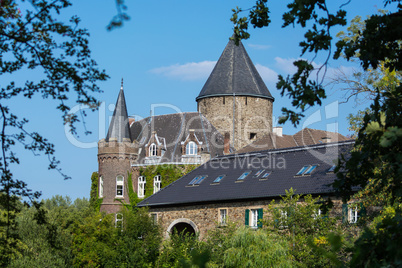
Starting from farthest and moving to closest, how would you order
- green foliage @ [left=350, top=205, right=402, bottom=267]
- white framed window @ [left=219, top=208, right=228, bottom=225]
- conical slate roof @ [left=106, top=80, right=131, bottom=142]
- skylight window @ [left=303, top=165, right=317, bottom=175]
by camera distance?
1. conical slate roof @ [left=106, top=80, right=131, bottom=142]
2. white framed window @ [left=219, top=208, right=228, bottom=225]
3. skylight window @ [left=303, top=165, right=317, bottom=175]
4. green foliage @ [left=350, top=205, right=402, bottom=267]

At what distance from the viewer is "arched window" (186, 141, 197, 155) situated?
46.1m

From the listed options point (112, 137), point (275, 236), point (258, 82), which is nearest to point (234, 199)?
point (275, 236)

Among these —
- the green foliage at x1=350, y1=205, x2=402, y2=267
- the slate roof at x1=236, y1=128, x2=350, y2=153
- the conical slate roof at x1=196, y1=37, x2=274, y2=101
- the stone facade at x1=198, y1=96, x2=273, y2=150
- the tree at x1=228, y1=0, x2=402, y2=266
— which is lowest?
the green foliage at x1=350, y1=205, x2=402, y2=267

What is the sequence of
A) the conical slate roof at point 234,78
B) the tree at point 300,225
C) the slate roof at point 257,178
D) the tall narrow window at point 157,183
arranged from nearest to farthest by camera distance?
the tree at point 300,225 → the slate roof at point 257,178 → the tall narrow window at point 157,183 → the conical slate roof at point 234,78

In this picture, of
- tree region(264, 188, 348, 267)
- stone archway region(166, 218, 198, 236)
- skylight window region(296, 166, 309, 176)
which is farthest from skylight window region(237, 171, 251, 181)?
tree region(264, 188, 348, 267)

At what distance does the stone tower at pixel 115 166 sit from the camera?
47156 millimetres

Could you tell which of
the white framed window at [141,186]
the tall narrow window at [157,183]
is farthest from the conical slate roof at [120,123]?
the tall narrow window at [157,183]

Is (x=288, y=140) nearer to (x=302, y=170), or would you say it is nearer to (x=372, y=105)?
(x=302, y=170)

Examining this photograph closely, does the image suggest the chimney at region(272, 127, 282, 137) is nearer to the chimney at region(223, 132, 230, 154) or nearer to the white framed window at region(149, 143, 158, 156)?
the chimney at region(223, 132, 230, 154)

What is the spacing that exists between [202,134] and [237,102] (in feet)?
17.0

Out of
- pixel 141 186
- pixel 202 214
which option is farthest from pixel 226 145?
pixel 202 214

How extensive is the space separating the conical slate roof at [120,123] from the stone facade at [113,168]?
672mm

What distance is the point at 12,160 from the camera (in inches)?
286

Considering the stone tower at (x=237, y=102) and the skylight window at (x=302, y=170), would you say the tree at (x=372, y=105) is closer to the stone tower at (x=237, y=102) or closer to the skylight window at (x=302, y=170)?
the skylight window at (x=302, y=170)
